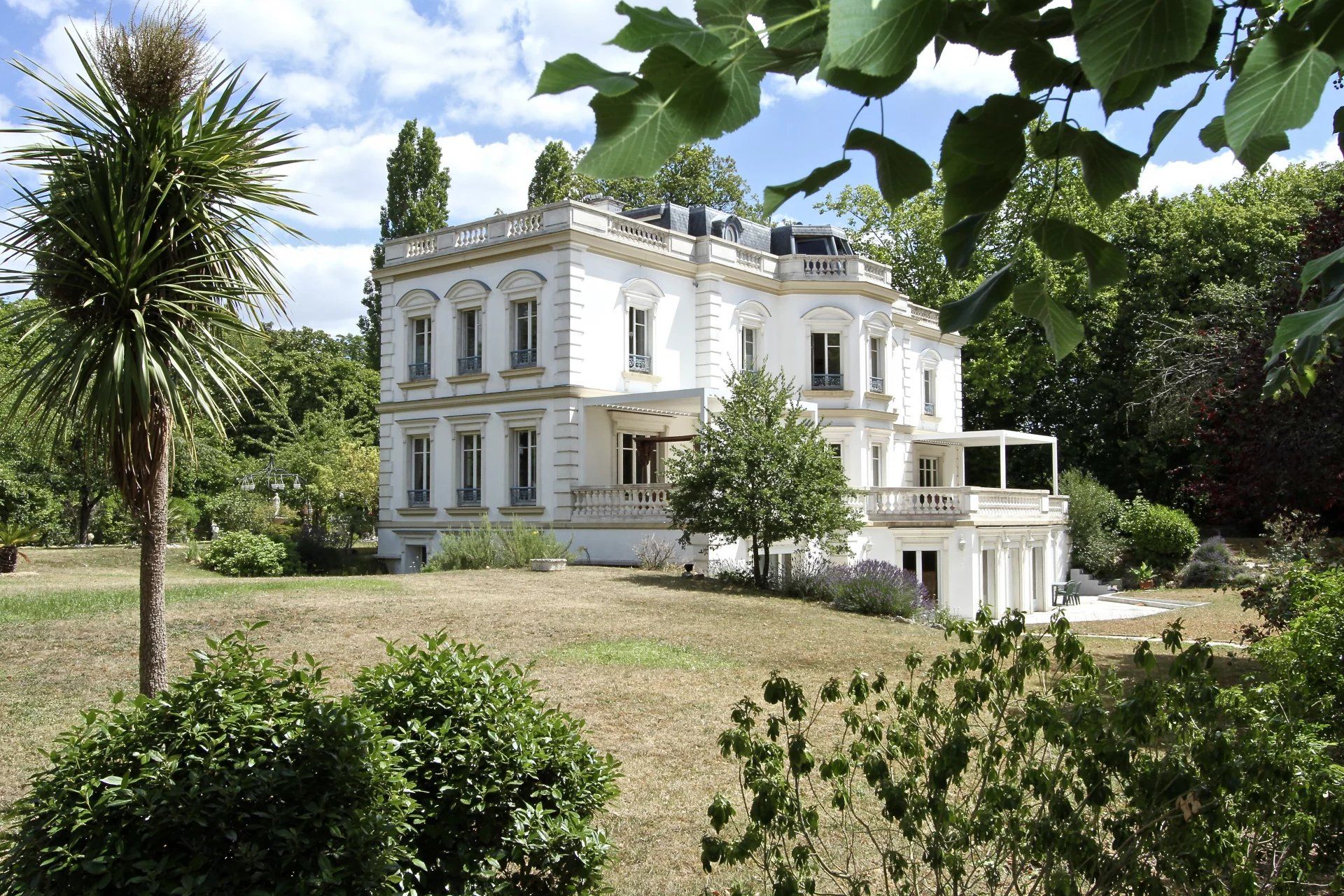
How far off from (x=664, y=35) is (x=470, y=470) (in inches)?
1080

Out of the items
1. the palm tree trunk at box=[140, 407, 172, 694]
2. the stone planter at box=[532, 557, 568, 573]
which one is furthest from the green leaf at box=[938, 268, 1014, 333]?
the stone planter at box=[532, 557, 568, 573]

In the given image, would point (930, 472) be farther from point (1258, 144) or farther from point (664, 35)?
point (664, 35)

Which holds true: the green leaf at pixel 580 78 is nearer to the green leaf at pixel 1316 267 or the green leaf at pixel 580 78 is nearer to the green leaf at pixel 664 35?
Answer: the green leaf at pixel 664 35

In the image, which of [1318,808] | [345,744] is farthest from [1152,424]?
[345,744]

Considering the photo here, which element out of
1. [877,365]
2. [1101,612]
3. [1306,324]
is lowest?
[1101,612]

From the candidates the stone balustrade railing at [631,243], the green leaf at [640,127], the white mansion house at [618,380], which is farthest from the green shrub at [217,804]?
the stone balustrade railing at [631,243]

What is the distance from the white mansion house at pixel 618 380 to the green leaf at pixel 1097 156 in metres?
21.9

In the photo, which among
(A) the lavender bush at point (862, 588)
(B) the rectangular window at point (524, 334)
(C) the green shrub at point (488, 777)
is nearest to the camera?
(C) the green shrub at point (488, 777)

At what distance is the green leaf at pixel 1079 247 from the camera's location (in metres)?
2.05

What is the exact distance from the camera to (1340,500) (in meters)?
14.1

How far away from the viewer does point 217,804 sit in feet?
12.9

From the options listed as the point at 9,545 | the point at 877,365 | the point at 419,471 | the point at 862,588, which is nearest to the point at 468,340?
the point at 419,471

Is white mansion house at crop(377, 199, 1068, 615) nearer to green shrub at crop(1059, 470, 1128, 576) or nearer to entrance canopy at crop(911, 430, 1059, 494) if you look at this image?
entrance canopy at crop(911, 430, 1059, 494)

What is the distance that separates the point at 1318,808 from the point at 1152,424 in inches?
1097
